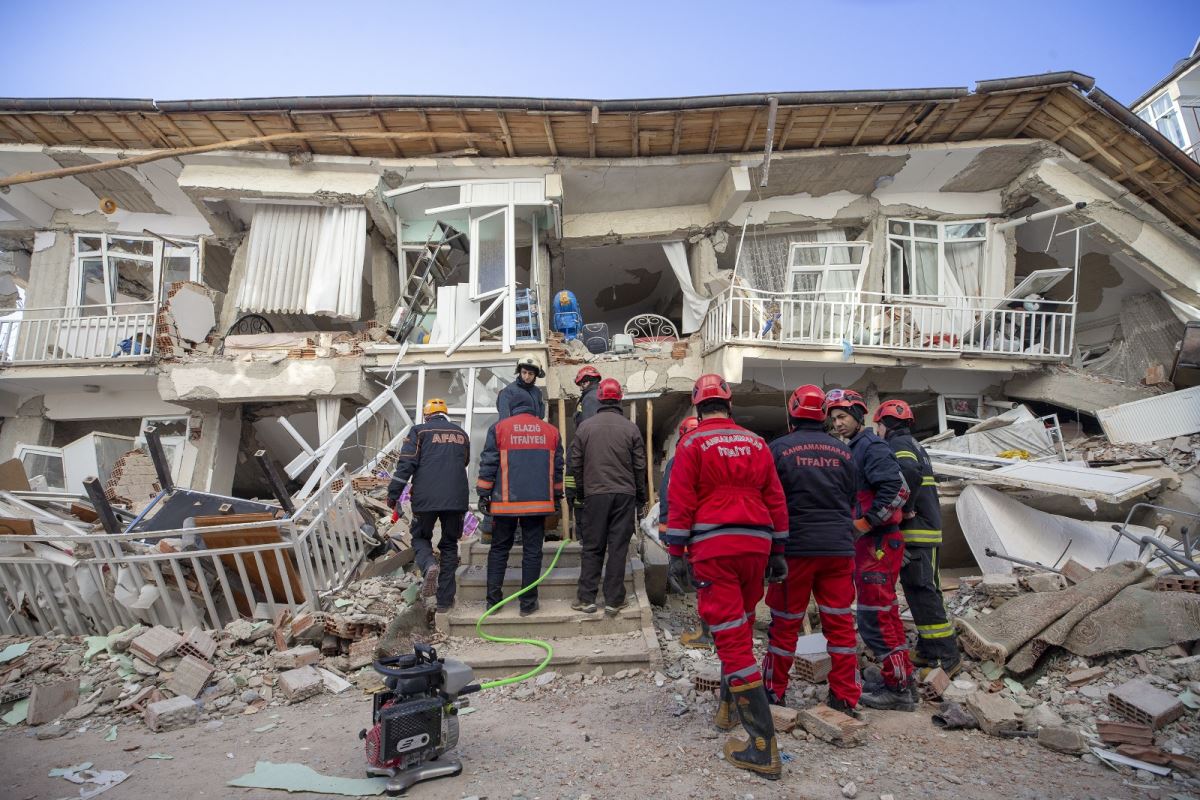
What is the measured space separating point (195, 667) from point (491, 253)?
7492mm

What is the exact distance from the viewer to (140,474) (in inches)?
378

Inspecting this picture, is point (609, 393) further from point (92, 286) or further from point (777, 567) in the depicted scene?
point (92, 286)

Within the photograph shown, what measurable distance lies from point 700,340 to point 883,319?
305 cm

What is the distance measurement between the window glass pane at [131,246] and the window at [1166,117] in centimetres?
2228

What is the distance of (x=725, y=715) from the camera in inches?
134

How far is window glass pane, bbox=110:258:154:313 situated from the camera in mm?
11086

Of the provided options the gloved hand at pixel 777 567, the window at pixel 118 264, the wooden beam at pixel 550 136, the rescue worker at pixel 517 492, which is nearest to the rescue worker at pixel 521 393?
the rescue worker at pixel 517 492

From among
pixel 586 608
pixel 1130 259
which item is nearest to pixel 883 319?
pixel 1130 259

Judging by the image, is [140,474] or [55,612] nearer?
[55,612]

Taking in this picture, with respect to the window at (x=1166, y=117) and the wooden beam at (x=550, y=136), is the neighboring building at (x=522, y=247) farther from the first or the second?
the window at (x=1166, y=117)

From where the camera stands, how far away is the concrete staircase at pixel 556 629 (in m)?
4.38

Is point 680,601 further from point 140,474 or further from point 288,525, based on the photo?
point 140,474

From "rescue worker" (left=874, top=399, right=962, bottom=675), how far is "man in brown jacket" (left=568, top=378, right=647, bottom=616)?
1.99 metres

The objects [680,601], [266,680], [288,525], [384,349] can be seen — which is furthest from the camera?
[384,349]
